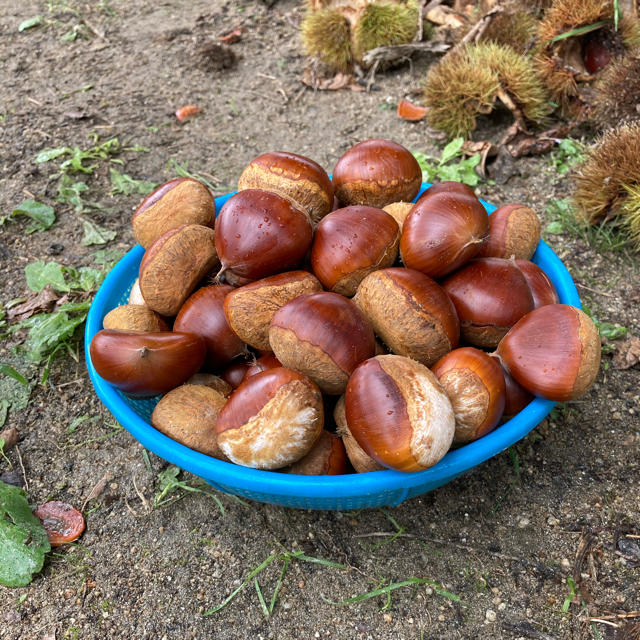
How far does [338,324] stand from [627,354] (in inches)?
63.1

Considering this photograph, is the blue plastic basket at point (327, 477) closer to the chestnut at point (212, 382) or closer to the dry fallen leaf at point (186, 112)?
the chestnut at point (212, 382)

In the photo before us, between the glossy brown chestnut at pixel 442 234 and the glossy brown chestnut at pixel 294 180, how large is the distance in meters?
0.37

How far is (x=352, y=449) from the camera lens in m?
1.82

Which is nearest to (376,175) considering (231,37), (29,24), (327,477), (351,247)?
(351,247)

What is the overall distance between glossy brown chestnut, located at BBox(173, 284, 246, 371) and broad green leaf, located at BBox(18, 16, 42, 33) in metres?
4.67

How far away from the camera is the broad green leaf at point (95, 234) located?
3428 millimetres

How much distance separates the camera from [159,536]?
2.20 meters

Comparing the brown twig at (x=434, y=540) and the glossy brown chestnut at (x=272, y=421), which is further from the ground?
the glossy brown chestnut at (x=272, y=421)

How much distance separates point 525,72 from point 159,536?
3329mm

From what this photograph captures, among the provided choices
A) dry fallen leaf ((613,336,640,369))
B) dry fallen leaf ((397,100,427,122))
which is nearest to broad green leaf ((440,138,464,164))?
dry fallen leaf ((397,100,427,122))

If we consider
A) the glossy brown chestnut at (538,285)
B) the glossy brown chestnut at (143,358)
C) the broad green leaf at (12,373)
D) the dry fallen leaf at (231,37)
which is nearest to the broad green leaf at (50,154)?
the broad green leaf at (12,373)

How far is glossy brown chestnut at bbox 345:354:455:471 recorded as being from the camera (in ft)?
5.14

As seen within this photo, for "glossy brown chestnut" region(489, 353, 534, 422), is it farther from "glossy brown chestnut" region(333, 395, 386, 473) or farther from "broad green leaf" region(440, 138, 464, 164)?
"broad green leaf" region(440, 138, 464, 164)

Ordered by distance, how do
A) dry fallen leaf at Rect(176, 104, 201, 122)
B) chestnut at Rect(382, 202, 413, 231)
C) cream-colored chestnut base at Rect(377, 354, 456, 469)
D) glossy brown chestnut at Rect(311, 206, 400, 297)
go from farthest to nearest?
dry fallen leaf at Rect(176, 104, 201, 122)
chestnut at Rect(382, 202, 413, 231)
glossy brown chestnut at Rect(311, 206, 400, 297)
cream-colored chestnut base at Rect(377, 354, 456, 469)
